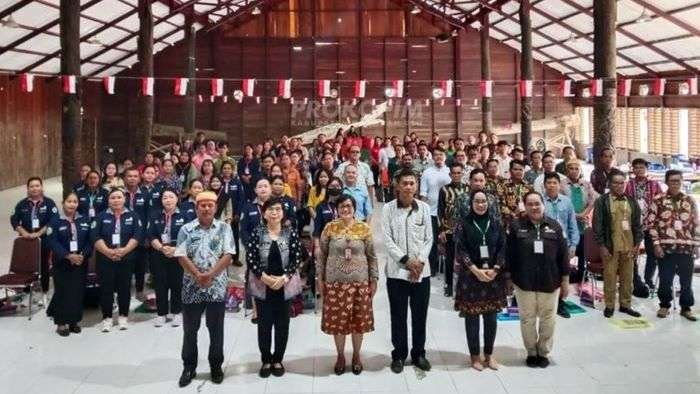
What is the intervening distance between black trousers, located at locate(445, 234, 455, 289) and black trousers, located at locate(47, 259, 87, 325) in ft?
11.1

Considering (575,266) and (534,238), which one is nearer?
(534,238)

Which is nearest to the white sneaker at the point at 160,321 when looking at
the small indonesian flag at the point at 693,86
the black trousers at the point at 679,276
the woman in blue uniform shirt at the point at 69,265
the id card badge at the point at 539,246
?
the woman in blue uniform shirt at the point at 69,265

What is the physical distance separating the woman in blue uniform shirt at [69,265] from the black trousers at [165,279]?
593 mm

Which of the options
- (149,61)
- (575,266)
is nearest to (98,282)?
(575,266)

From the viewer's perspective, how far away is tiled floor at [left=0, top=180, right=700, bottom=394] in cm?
416

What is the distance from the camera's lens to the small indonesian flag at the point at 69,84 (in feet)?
29.5

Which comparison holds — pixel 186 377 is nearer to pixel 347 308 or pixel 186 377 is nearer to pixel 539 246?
pixel 347 308

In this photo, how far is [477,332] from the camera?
4.45 meters

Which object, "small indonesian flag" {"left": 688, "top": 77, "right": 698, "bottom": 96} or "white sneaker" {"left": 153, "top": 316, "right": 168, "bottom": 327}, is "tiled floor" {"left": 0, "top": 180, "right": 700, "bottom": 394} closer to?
"white sneaker" {"left": 153, "top": 316, "right": 168, "bottom": 327}

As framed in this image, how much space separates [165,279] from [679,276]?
14.7 feet

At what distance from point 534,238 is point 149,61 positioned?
11.2m

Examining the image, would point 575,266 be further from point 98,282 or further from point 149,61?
point 149,61

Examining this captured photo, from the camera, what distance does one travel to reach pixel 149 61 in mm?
13609

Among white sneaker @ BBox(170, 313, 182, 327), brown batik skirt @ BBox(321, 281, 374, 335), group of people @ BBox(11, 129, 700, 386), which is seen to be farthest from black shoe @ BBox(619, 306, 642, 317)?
white sneaker @ BBox(170, 313, 182, 327)
